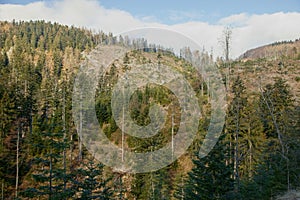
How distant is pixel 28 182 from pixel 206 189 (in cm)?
2162

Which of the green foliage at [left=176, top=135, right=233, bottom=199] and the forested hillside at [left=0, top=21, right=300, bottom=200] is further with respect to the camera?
the green foliage at [left=176, top=135, right=233, bottom=199]

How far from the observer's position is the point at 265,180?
15.0 meters

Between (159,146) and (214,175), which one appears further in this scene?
(159,146)

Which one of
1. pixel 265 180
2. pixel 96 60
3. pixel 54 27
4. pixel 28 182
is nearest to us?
pixel 265 180

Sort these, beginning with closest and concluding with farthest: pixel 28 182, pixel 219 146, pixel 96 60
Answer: pixel 219 146 → pixel 28 182 → pixel 96 60

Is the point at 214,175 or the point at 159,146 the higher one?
the point at 214,175

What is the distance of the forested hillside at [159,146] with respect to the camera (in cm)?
1216

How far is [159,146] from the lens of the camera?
1153 inches

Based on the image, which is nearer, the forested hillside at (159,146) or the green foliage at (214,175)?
the forested hillside at (159,146)

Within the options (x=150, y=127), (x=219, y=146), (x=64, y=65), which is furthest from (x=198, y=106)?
(x=64, y=65)

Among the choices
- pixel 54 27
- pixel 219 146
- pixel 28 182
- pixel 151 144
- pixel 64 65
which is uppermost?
pixel 54 27

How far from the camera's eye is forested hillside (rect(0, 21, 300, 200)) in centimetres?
1216

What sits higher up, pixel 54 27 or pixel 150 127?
pixel 54 27

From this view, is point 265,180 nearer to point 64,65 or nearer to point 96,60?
point 64,65
